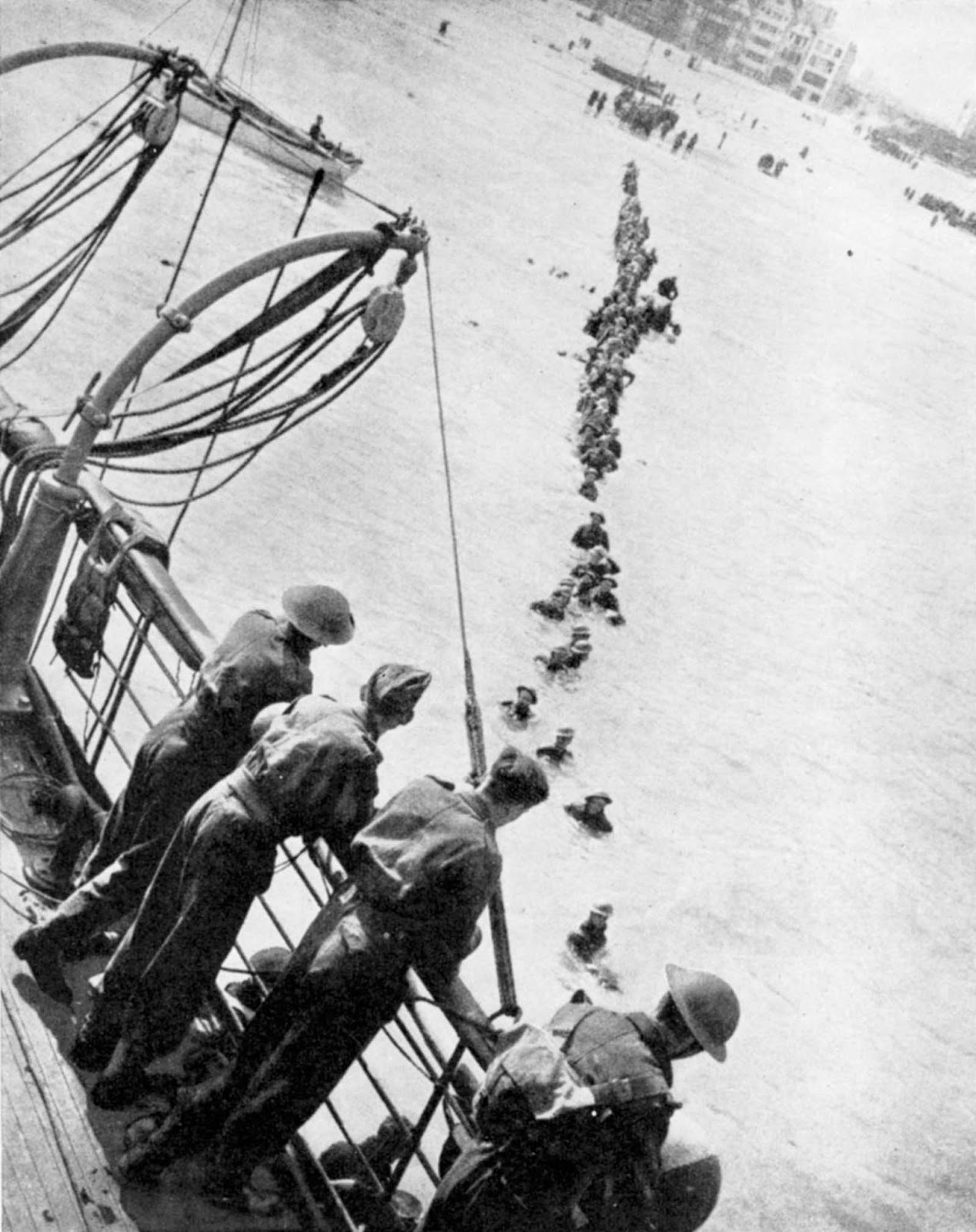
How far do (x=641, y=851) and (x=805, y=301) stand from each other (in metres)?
28.9

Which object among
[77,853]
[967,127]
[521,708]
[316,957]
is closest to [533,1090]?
[316,957]

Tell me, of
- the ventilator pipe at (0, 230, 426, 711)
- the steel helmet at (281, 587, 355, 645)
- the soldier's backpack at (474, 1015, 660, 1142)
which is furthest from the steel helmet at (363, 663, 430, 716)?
the ventilator pipe at (0, 230, 426, 711)

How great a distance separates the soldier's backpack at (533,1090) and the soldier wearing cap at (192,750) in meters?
1.64

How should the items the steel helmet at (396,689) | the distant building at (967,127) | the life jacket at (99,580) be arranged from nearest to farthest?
1. the steel helmet at (396,689)
2. the life jacket at (99,580)
3. the distant building at (967,127)

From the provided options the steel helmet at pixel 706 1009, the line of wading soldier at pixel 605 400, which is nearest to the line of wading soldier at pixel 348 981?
the steel helmet at pixel 706 1009

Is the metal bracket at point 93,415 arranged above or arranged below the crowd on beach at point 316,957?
above

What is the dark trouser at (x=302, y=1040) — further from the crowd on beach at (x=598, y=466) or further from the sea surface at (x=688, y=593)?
the crowd on beach at (x=598, y=466)

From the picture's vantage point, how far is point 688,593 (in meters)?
15.2

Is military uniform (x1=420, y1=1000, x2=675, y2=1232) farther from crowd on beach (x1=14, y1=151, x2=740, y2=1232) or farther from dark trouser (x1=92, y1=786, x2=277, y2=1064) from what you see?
dark trouser (x1=92, y1=786, x2=277, y2=1064)

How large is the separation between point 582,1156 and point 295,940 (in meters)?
4.71

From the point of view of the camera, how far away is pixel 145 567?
4605mm

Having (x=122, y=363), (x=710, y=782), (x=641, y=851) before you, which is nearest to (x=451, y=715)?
(x=641, y=851)

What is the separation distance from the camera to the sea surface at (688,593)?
8.67 m

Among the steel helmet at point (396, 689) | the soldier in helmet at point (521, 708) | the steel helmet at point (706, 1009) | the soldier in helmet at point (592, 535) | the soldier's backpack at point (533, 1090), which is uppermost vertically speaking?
the steel helmet at point (396, 689)
